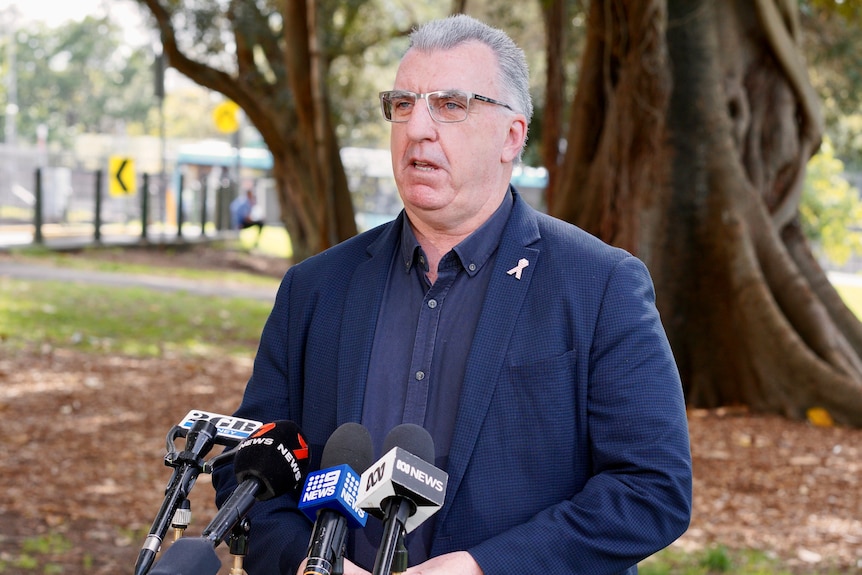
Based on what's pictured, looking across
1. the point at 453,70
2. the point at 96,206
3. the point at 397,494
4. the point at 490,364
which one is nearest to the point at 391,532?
the point at 397,494

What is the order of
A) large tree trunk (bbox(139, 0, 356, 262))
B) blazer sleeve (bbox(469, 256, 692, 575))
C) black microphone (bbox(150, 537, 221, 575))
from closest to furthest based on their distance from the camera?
black microphone (bbox(150, 537, 221, 575))
blazer sleeve (bbox(469, 256, 692, 575))
large tree trunk (bbox(139, 0, 356, 262))

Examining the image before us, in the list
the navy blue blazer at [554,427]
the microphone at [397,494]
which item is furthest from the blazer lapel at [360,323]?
the microphone at [397,494]

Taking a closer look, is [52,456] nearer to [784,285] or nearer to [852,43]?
[784,285]

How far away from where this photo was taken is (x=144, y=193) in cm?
2775

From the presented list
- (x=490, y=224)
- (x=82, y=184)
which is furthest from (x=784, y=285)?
(x=82, y=184)

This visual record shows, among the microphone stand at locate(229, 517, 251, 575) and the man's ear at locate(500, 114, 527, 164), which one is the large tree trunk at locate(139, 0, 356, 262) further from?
the microphone stand at locate(229, 517, 251, 575)

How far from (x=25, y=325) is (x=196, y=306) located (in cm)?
335

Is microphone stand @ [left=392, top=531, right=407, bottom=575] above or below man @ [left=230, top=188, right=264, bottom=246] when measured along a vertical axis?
above

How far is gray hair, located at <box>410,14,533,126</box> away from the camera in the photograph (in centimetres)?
274

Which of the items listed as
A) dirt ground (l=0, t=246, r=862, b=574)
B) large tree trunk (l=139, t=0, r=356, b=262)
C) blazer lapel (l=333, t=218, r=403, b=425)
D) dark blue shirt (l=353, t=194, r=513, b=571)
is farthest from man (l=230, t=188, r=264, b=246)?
dark blue shirt (l=353, t=194, r=513, b=571)

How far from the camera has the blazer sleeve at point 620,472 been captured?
2553 millimetres

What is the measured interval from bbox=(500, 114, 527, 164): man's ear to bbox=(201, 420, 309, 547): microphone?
94 centimetres

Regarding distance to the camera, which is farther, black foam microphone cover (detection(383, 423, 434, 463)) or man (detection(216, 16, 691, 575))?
man (detection(216, 16, 691, 575))

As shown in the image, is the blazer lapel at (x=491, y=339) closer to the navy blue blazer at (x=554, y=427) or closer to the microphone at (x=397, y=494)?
the navy blue blazer at (x=554, y=427)
